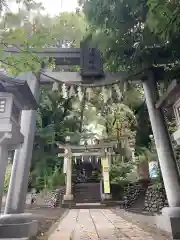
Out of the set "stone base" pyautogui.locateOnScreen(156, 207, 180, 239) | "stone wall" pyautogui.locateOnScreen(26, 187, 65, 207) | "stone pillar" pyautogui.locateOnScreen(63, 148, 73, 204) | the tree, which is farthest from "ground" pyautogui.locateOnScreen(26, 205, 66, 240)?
"stone pillar" pyautogui.locateOnScreen(63, 148, 73, 204)

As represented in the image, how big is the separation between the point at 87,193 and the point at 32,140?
43.8 ft

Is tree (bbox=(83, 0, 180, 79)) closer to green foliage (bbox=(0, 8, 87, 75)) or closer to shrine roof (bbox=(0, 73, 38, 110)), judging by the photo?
green foliage (bbox=(0, 8, 87, 75))

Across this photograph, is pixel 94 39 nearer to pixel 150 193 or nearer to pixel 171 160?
pixel 171 160

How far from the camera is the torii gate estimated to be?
473cm

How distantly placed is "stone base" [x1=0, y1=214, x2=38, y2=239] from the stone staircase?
12.9 meters

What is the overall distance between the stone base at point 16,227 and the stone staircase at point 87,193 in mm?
12892

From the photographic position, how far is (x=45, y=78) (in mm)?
6148

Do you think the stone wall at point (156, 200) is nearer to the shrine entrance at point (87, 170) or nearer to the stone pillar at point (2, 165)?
the stone pillar at point (2, 165)

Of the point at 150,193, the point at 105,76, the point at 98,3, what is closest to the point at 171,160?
the point at 105,76

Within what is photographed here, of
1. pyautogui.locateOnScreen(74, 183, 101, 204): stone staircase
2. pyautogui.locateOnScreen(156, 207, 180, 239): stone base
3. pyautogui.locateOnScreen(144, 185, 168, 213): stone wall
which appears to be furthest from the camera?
pyautogui.locateOnScreen(74, 183, 101, 204): stone staircase

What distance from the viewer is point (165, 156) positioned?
5.10 meters

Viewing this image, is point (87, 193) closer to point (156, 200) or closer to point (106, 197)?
point (106, 197)

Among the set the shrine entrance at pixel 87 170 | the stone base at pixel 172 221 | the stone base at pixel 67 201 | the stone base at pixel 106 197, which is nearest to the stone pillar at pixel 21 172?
the stone base at pixel 172 221

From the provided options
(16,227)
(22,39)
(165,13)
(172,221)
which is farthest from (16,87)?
(172,221)
